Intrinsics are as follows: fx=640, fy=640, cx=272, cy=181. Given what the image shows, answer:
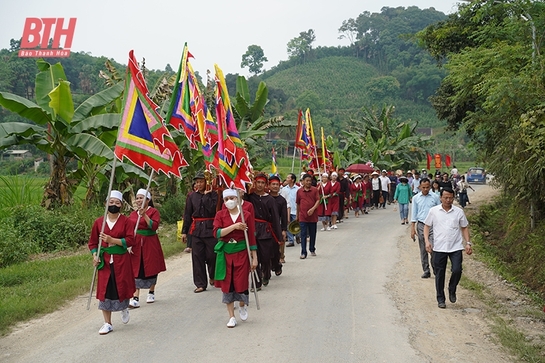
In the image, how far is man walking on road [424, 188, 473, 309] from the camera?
945 cm

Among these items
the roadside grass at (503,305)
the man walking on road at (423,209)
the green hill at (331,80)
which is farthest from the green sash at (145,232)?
the green hill at (331,80)

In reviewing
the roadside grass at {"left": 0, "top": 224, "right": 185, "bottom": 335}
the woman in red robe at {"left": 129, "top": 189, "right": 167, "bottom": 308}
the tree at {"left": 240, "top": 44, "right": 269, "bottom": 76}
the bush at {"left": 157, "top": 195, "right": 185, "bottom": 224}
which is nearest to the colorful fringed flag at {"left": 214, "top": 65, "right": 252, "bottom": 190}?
the woman in red robe at {"left": 129, "top": 189, "right": 167, "bottom": 308}

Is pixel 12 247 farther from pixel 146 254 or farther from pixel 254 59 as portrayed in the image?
pixel 254 59

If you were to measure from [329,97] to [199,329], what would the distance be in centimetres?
12023

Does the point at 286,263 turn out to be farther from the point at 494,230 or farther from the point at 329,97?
the point at 329,97

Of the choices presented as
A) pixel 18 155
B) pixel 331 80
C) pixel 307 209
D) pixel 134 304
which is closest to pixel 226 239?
pixel 134 304

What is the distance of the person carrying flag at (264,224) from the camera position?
1062cm

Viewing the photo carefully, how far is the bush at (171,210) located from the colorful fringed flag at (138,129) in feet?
39.2

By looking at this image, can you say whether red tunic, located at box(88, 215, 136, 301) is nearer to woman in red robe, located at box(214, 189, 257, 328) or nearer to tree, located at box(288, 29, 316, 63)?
woman in red robe, located at box(214, 189, 257, 328)

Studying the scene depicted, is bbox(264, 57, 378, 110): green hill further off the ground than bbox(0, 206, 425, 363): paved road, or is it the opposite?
bbox(264, 57, 378, 110): green hill

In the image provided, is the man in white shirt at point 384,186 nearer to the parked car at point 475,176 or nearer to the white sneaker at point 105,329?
the white sneaker at point 105,329

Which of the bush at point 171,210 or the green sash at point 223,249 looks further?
the bush at point 171,210

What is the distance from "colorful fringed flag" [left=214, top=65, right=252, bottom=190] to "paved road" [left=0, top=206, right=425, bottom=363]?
6.16 ft

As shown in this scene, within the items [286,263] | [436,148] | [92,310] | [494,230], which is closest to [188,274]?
[286,263]
